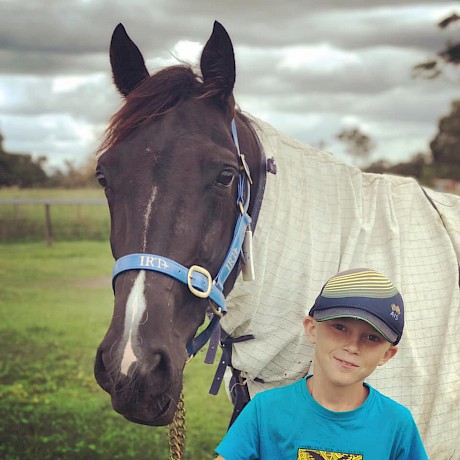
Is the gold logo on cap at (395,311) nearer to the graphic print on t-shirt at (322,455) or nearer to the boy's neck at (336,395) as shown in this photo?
the boy's neck at (336,395)

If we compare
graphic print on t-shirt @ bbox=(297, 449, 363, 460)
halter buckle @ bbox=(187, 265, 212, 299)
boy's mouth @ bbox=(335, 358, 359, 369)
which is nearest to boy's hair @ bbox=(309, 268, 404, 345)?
boy's mouth @ bbox=(335, 358, 359, 369)

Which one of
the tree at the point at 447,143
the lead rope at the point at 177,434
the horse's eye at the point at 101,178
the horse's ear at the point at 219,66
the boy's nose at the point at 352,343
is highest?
the tree at the point at 447,143

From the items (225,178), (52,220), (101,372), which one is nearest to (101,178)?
(225,178)

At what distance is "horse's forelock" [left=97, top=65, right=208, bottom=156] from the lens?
2119 mm

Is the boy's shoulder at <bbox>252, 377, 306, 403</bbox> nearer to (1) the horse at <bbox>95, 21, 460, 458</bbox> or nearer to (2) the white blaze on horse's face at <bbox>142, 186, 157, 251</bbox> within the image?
(1) the horse at <bbox>95, 21, 460, 458</bbox>

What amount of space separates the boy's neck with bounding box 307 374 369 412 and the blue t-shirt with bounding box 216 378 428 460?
0.02 m

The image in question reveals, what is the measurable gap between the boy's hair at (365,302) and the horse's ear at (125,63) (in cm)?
132

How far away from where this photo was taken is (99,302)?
324 inches

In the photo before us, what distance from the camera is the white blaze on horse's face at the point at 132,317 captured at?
1703mm

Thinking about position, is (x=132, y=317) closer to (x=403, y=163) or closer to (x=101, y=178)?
(x=101, y=178)

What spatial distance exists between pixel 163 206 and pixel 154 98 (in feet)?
1.59

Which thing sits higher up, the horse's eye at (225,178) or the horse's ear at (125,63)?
the horse's ear at (125,63)

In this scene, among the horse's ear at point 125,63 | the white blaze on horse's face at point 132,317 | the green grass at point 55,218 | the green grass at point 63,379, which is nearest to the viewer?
the white blaze on horse's face at point 132,317

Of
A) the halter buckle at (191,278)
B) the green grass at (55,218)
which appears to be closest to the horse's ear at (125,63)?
the halter buckle at (191,278)
